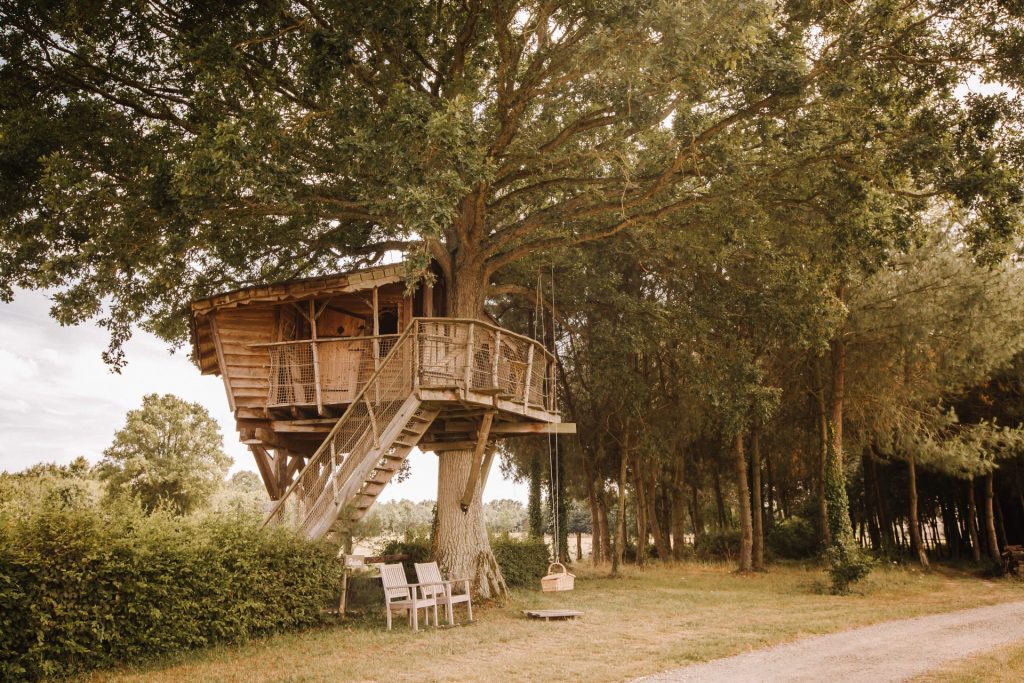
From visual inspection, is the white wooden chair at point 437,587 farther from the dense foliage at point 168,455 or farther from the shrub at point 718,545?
the dense foliage at point 168,455

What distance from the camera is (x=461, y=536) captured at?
1583cm

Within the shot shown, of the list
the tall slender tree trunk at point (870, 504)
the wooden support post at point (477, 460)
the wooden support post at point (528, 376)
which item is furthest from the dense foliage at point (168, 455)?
the tall slender tree trunk at point (870, 504)

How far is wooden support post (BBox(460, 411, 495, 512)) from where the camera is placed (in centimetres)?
1485

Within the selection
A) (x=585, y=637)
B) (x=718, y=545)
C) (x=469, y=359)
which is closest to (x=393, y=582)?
(x=585, y=637)

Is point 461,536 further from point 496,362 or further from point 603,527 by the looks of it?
point 603,527

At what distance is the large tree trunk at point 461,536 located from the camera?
51.2ft

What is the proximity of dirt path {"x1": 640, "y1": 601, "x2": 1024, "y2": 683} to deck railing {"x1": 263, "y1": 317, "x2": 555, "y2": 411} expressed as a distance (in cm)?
697

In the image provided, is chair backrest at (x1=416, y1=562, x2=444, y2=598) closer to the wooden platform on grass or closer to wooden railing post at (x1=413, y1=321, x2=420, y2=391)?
the wooden platform on grass

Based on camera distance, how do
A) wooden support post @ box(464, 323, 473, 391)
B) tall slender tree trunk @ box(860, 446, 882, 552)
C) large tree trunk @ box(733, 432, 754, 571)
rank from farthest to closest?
1. tall slender tree trunk @ box(860, 446, 882, 552)
2. large tree trunk @ box(733, 432, 754, 571)
3. wooden support post @ box(464, 323, 473, 391)

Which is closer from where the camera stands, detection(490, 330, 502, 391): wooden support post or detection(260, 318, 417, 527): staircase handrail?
detection(260, 318, 417, 527): staircase handrail

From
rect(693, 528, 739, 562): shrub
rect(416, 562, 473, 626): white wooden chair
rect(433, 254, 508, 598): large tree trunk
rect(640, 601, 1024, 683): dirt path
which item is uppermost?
rect(433, 254, 508, 598): large tree trunk

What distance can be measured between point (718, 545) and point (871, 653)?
24.1 meters

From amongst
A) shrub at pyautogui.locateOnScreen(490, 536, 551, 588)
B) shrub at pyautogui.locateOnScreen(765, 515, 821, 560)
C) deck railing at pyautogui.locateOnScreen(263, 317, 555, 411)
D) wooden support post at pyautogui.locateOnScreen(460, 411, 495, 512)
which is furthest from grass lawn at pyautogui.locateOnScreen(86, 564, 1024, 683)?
shrub at pyautogui.locateOnScreen(765, 515, 821, 560)

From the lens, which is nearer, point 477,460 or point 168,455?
point 477,460
